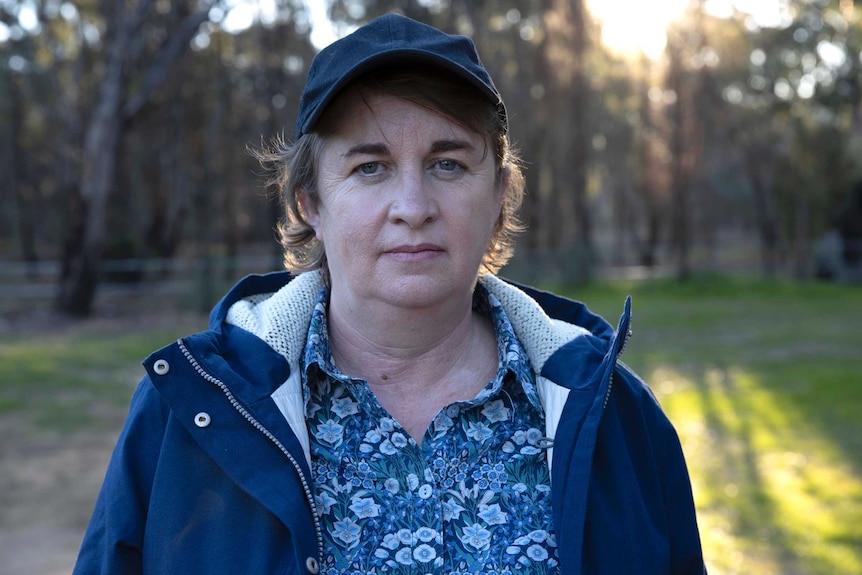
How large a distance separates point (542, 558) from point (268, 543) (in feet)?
1.93

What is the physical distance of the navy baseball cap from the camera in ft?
6.46

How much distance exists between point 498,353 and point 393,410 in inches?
13.2

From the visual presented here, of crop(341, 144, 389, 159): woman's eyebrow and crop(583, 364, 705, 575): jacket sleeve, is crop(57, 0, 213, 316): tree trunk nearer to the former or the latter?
crop(341, 144, 389, 159): woman's eyebrow

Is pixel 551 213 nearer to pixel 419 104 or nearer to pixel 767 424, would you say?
pixel 767 424

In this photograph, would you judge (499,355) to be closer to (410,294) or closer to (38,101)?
(410,294)

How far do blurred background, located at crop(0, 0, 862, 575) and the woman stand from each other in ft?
1.90

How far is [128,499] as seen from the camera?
185cm

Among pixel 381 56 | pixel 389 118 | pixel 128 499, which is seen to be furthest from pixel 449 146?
pixel 128 499

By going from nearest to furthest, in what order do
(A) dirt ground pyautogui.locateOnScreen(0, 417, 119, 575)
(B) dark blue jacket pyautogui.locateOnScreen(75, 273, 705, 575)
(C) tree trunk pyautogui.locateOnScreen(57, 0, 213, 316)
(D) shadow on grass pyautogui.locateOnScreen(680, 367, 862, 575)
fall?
(B) dark blue jacket pyautogui.locateOnScreen(75, 273, 705, 575) < (A) dirt ground pyautogui.locateOnScreen(0, 417, 119, 575) < (D) shadow on grass pyautogui.locateOnScreen(680, 367, 862, 575) < (C) tree trunk pyautogui.locateOnScreen(57, 0, 213, 316)

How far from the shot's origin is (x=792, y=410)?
375 inches

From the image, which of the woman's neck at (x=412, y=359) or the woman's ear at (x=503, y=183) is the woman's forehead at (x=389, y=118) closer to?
the woman's ear at (x=503, y=183)

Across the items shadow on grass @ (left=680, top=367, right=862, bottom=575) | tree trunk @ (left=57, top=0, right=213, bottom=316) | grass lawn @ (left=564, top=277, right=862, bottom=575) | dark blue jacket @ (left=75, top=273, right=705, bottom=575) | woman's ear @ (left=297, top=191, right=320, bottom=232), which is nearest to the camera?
dark blue jacket @ (left=75, top=273, right=705, bottom=575)

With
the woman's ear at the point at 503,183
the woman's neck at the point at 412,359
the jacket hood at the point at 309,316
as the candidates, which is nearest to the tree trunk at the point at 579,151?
the jacket hood at the point at 309,316

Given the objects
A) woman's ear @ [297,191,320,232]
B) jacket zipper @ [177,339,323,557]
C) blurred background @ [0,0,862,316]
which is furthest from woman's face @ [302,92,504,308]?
blurred background @ [0,0,862,316]
